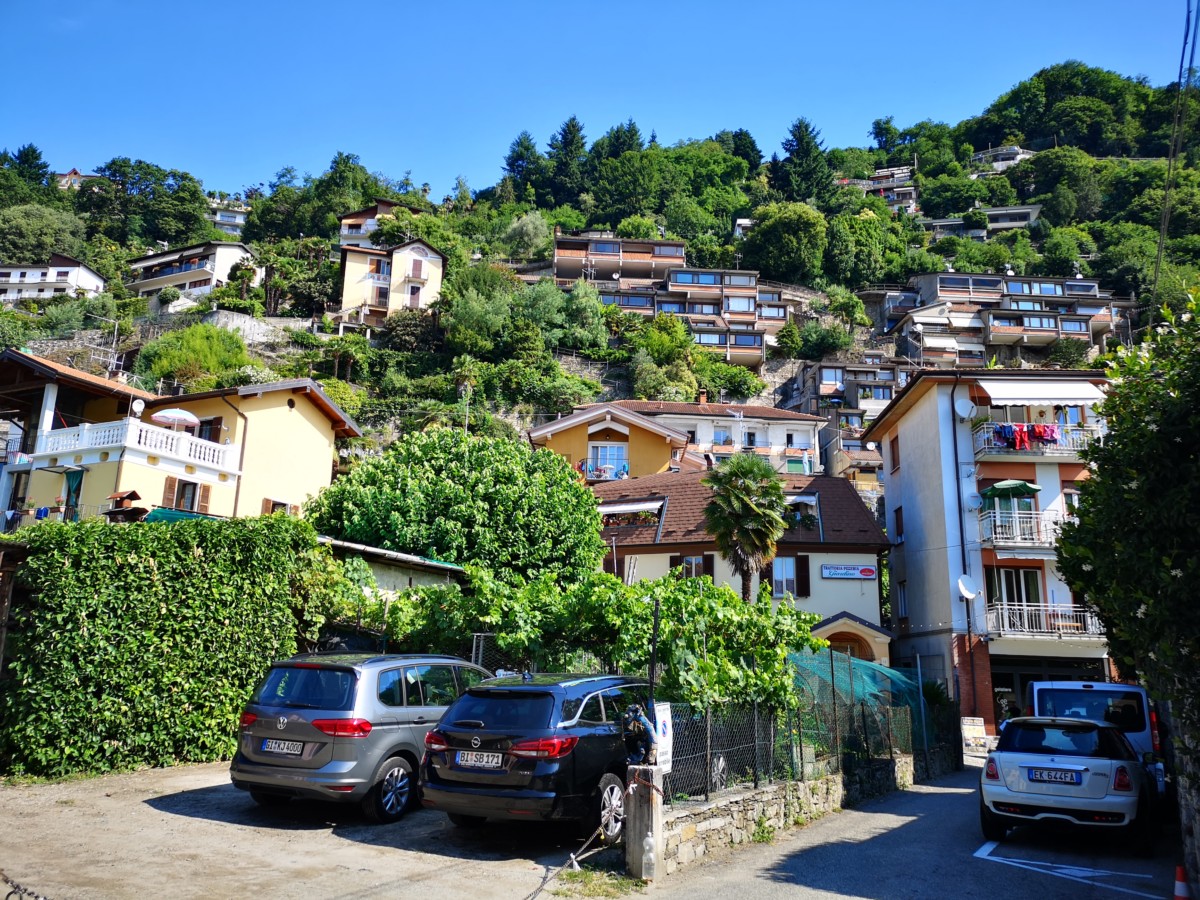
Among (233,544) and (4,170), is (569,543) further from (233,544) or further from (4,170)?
(4,170)

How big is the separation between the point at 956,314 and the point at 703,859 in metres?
81.5

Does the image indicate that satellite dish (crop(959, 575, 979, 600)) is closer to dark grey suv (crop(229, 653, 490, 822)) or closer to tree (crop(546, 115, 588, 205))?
dark grey suv (crop(229, 653, 490, 822))

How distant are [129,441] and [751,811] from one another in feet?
77.3

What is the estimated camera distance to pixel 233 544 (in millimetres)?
12570

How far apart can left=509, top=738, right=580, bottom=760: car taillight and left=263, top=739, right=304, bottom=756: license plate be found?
8.06 ft

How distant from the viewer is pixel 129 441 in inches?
1044

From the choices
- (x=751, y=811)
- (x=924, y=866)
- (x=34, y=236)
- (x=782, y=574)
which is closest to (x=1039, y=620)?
(x=782, y=574)

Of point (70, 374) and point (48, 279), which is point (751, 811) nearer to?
point (70, 374)

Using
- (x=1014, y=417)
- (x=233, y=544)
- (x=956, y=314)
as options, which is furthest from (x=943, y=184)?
(x=233, y=544)

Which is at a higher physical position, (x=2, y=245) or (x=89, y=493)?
(x=2, y=245)

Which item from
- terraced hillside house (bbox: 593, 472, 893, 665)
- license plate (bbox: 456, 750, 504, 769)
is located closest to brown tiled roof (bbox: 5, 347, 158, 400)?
terraced hillside house (bbox: 593, 472, 893, 665)

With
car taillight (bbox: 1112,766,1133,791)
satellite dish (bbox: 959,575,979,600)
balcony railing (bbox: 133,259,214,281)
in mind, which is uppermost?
balcony railing (bbox: 133,259,214,281)

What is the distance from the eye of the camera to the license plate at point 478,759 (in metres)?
8.12

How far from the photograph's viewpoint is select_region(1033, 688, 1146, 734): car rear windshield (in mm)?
13297
